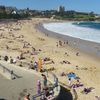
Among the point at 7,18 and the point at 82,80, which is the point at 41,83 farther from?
the point at 7,18

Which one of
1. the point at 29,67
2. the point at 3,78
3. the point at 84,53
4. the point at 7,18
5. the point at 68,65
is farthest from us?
the point at 7,18

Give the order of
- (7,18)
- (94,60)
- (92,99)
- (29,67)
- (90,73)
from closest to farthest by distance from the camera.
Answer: (92,99)
(29,67)
(90,73)
(94,60)
(7,18)

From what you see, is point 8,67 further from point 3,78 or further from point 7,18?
point 7,18

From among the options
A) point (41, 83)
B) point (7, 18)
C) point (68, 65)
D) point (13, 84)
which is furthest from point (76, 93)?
point (7, 18)

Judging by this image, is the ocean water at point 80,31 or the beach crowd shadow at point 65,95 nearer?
the beach crowd shadow at point 65,95

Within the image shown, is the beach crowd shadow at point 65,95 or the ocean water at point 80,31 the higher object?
the beach crowd shadow at point 65,95

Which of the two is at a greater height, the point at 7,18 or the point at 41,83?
the point at 41,83

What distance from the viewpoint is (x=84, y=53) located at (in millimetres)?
35688

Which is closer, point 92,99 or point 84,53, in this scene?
point 92,99

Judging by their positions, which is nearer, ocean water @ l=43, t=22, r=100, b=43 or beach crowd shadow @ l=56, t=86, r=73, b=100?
beach crowd shadow @ l=56, t=86, r=73, b=100

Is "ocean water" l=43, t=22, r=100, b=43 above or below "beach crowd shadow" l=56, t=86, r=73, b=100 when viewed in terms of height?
below

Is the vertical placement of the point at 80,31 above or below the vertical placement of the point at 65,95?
below

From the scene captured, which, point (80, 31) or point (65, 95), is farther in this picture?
point (80, 31)

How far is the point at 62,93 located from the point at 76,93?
95 cm
